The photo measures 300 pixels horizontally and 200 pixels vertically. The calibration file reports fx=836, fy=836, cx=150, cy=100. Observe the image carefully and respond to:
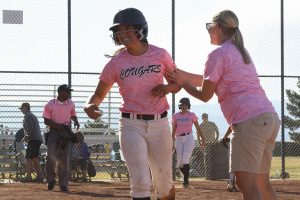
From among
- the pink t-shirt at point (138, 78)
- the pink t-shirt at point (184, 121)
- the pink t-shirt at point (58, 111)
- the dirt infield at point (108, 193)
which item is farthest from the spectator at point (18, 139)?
the pink t-shirt at point (138, 78)

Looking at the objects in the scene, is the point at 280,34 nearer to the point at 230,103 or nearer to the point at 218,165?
the point at 218,165

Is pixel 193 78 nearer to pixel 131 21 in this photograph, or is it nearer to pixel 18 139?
pixel 131 21

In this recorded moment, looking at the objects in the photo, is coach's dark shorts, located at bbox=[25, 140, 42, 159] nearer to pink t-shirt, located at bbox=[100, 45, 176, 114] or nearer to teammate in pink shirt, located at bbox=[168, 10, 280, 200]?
pink t-shirt, located at bbox=[100, 45, 176, 114]

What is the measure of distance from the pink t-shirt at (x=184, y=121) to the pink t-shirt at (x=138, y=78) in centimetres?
958

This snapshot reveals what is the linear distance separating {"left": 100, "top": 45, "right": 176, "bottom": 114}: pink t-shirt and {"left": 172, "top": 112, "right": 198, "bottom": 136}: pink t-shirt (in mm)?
9583

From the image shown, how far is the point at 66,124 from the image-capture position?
1559 centimetres

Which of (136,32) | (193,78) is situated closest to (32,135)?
(136,32)

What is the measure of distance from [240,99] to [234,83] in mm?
134

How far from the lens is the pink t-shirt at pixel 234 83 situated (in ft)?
21.3

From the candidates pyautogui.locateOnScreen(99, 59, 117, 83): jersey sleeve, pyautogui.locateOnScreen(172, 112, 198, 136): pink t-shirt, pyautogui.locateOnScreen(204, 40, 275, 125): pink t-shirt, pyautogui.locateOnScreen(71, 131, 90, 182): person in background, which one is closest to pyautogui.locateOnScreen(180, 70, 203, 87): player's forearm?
pyautogui.locateOnScreen(99, 59, 117, 83): jersey sleeve

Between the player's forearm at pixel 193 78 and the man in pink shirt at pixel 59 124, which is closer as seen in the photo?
the player's forearm at pixel 193 78

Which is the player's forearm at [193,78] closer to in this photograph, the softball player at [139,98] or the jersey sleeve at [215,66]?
the softball player at [139,98]

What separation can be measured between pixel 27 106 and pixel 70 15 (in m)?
3.09

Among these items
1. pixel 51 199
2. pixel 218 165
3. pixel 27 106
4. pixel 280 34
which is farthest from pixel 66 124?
pixel 280 34
